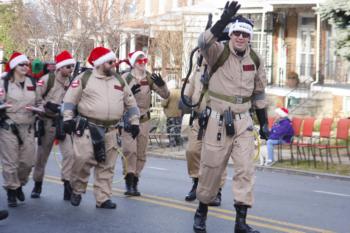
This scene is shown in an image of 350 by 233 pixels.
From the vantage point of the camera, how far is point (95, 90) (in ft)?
34.7

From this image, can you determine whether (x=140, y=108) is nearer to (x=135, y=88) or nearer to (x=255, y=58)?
(x=135, y=88)

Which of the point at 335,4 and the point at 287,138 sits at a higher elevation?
the point at 335,4

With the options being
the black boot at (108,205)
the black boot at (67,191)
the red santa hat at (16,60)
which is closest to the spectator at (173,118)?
the black boot at (67,191)

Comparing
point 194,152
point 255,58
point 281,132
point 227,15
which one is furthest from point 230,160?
point 227,15

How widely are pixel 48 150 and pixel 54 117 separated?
1.68 feet

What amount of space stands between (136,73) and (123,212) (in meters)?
2.54

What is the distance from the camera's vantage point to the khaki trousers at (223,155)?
891cm

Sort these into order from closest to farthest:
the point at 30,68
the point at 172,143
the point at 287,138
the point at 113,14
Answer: the point at 30,68 → the point at 287,138 → the point at 172,143 → the point at 113,14

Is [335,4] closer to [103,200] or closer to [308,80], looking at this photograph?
[103,200]

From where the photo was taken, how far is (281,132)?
66.2ft

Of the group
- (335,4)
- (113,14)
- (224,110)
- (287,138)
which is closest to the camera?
(224,110)

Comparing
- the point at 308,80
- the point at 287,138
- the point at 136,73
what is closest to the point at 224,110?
the point at 136,73

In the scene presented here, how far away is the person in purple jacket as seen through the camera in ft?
65.9

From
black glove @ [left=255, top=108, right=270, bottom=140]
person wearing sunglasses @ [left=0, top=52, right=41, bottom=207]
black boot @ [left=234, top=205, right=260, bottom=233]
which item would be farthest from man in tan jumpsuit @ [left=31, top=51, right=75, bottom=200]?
black boot @ [left=234, top=205, right=260, bottom=233]
